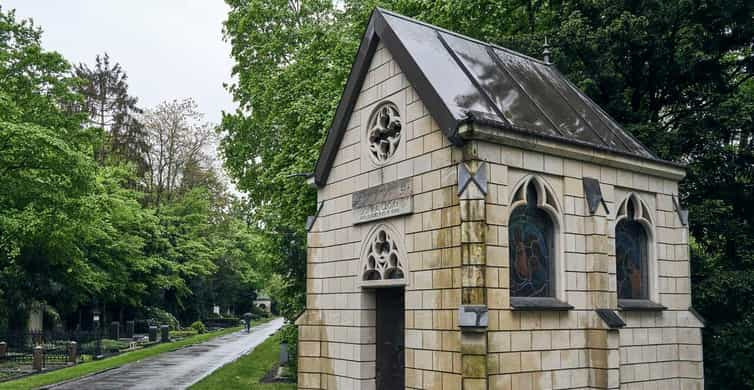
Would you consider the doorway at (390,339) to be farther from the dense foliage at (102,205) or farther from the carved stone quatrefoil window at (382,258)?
the dense foliage at (102,205)

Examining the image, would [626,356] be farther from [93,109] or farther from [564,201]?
A: [93,109]

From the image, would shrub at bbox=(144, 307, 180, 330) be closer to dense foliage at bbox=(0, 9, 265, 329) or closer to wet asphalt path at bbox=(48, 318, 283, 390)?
dense foliage at bbox=(0, 9, 265, 329)

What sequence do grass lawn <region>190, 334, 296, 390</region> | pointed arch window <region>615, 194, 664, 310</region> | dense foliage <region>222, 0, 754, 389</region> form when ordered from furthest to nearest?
grass lawn <region>190, 334, 296, 390</region> → dense foliage <region>222, 0, 754, 389</region> → pointed arch window <region>615, 194, 664, 310</region>

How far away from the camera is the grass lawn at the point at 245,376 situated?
2130 centimetres

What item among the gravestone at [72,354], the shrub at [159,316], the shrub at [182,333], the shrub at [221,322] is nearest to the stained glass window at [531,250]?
the gravestone at [72,354]

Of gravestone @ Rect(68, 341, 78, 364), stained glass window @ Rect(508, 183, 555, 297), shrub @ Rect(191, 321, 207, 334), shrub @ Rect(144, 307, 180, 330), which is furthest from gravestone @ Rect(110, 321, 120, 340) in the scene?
stained glass window @ Rect(508, 183, 555, 297)

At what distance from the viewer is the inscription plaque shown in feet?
34.7

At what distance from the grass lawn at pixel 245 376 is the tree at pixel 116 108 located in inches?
1019

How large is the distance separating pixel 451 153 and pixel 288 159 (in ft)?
46.3

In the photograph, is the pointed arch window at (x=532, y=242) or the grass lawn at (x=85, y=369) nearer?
the pointed arch window at (x=532, y=242)

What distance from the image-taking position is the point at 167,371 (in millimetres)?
27656

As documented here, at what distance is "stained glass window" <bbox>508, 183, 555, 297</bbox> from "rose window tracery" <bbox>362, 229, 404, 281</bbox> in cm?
177

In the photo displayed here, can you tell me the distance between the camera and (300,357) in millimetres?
12961

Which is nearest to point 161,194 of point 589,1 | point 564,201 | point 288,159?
point 288,159
